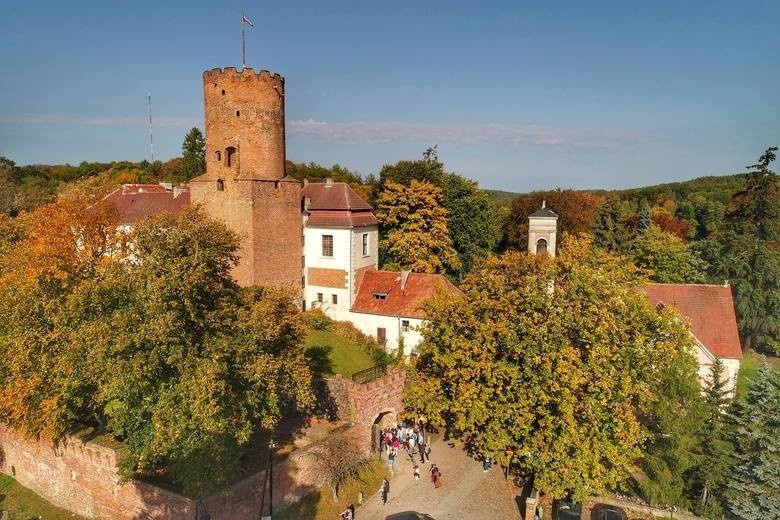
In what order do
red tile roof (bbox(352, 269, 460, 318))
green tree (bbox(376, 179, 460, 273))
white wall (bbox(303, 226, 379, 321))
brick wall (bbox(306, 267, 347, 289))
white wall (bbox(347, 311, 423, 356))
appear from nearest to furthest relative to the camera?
1. white wall (bbox(347, 311, 423, 356))
2. red tile roof (bbox(352, 269, 460, 318))
3. white wall (bbox(303, 226, 379, 321))
4. brick wall (bbox(306, 267, 347, 289))
5. green tree (bbox(376, 179, 460, 273))

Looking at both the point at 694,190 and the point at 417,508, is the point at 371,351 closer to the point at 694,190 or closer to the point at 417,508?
the point at 417,508

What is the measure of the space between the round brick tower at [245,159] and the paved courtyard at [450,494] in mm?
14695

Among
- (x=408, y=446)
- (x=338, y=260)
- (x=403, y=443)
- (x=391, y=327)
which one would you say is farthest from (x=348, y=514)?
(x=338, y=260)

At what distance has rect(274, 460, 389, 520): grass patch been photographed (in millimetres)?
18344

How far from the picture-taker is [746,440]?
18234 millimetres

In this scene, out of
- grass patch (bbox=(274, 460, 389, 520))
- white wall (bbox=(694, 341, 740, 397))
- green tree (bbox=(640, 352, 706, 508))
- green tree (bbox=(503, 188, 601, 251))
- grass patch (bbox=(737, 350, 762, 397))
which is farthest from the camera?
green tree (bbox=(503, 188, 601, 251))

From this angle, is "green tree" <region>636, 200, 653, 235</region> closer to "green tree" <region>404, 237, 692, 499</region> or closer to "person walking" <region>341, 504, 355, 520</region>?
"green tree" <region>404, 237, 692, 499</region>

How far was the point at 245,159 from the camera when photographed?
30.5 metres

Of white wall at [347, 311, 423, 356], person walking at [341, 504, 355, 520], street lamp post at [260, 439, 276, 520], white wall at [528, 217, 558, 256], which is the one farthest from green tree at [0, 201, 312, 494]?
white wall at [528, 217, 558, 256]

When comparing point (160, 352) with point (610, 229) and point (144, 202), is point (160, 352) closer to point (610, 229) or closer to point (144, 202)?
point (144, 202)

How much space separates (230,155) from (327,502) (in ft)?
65.6

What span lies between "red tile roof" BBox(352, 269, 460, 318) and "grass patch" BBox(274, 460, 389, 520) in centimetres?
1081

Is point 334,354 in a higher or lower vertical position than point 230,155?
lower

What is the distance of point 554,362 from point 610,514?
6016 mm
